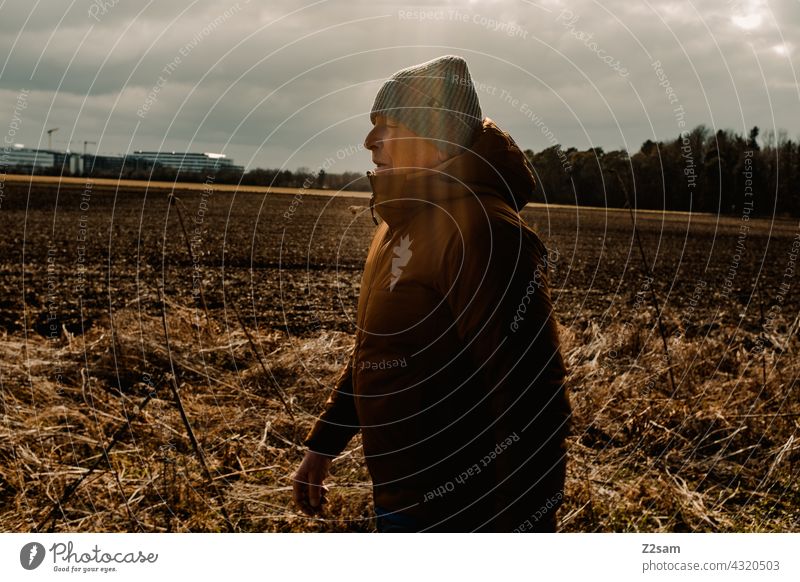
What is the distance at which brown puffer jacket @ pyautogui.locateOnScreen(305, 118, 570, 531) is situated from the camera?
1.95 m

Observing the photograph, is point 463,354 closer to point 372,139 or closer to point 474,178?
point 474,178

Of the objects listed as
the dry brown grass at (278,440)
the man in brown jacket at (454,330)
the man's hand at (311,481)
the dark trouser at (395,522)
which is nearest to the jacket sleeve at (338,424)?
the man's hand at (311,481)

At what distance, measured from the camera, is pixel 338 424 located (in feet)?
8.67

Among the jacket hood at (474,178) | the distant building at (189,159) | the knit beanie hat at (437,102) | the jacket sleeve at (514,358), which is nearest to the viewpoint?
the jacket sleeve at (514,358)

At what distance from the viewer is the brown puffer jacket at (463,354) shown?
1953 millimetres

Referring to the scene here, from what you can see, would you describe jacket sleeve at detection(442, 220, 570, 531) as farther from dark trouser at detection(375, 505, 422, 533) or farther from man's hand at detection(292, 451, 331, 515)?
man's hand at detection(292, 451, 331, 515)

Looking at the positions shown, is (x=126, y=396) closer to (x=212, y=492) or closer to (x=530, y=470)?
(x=212, y=492)

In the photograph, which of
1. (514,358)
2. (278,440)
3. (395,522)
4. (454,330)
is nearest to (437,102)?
(454,330)

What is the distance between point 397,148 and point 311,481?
1214 mm

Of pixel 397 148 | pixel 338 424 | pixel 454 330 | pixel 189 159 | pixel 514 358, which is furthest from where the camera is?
pixel 189 159

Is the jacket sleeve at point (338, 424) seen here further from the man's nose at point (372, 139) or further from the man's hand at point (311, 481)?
the man's nose at point (372, 139)

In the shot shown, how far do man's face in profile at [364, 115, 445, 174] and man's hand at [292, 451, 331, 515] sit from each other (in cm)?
106

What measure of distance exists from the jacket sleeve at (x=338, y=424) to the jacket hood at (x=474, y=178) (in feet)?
2.39

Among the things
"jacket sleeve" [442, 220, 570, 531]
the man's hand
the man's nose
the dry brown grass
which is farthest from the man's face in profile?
the dry brown grass
